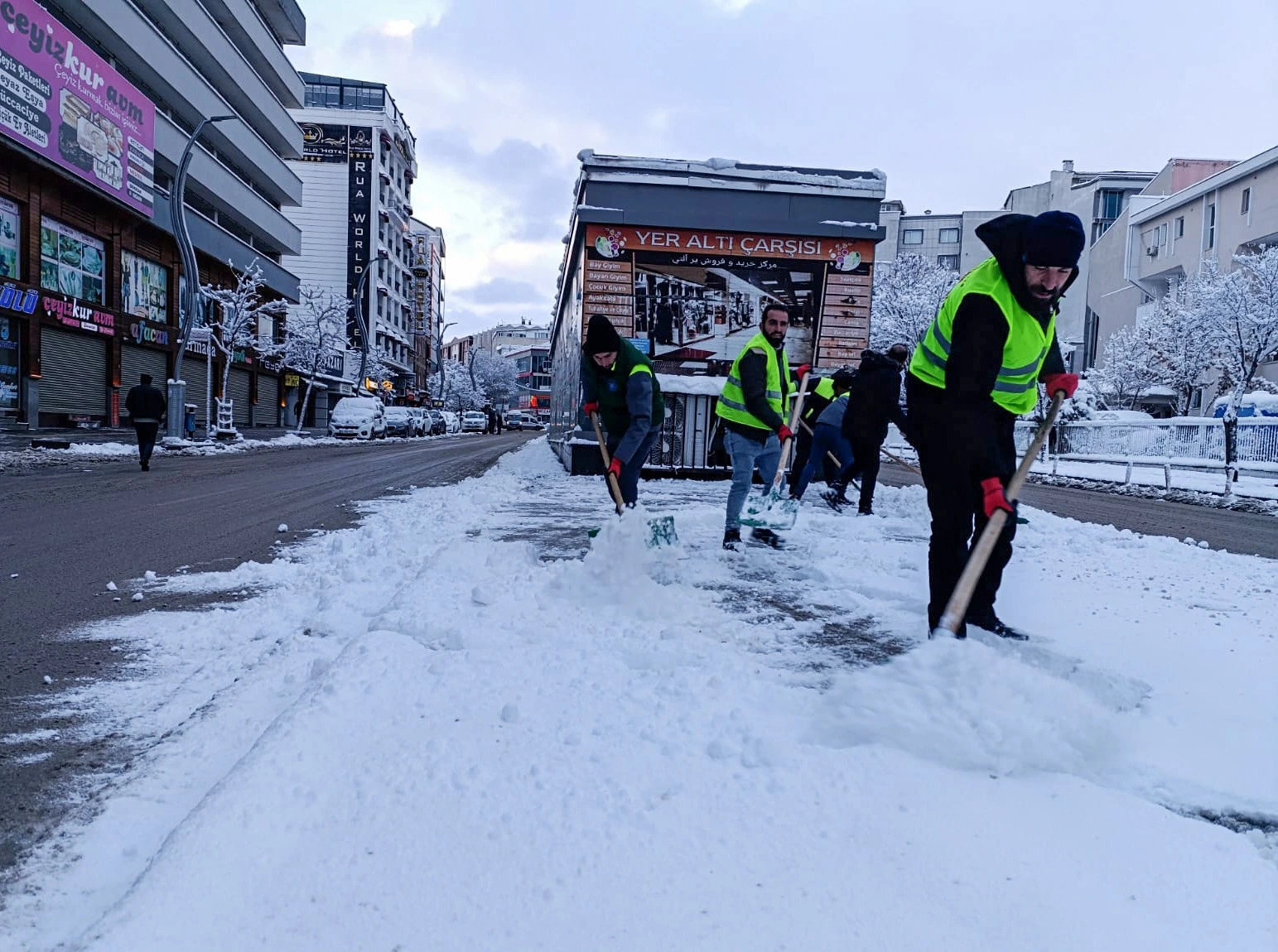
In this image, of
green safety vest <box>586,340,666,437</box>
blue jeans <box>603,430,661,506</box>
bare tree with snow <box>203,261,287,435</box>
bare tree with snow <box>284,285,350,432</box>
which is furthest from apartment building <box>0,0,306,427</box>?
blue jeans <box>603,430,661,506</box>

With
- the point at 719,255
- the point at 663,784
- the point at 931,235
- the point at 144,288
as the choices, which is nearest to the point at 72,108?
the point at 144,288

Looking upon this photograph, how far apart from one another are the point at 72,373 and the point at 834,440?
22.8m

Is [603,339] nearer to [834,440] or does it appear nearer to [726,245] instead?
[834,440]

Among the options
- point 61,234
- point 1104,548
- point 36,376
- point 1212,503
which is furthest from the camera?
point 61,234

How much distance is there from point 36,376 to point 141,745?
23612 mm

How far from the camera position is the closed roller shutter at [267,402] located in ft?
128

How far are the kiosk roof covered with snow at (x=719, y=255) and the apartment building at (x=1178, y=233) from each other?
28.1 m

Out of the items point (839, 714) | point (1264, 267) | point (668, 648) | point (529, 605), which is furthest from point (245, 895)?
point (1264, 267)

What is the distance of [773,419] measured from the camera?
5.66m

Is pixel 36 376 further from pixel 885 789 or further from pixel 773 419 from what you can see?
pixel 885 789

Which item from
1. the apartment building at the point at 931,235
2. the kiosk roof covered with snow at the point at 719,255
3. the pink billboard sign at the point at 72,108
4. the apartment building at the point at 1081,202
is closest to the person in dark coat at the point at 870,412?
the kiosk roof covered with snow at the point at 719,255

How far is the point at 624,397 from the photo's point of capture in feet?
19.6

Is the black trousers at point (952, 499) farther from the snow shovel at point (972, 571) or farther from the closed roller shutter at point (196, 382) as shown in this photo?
the closed roller shutter at point (196, 382)

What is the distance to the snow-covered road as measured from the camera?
1.59m
